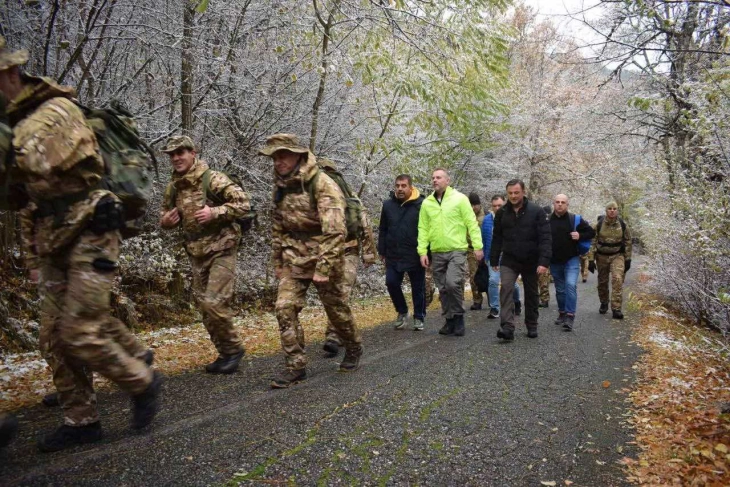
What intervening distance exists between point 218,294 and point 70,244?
76.3 inches

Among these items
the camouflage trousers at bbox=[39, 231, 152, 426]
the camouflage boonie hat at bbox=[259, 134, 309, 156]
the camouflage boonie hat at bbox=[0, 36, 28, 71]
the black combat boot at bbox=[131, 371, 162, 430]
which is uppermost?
the camouflage boonie hat at bbox=[0, 36, 28, 71]

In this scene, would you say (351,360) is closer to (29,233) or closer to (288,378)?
(288,378)

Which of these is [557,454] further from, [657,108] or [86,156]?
[657,108]

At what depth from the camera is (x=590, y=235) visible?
29.1 ft

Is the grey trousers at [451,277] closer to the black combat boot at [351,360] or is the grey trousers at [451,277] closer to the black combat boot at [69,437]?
the black combat boot at [351,360]

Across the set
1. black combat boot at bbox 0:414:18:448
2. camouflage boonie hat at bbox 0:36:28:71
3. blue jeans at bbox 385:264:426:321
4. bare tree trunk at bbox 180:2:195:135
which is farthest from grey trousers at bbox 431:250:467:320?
camouflage boonie hat at bbox 0:36:28:71

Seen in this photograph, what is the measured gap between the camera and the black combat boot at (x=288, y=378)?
14.6 feet

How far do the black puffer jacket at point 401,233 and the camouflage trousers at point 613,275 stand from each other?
15.0 ft

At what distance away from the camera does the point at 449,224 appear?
287 inches

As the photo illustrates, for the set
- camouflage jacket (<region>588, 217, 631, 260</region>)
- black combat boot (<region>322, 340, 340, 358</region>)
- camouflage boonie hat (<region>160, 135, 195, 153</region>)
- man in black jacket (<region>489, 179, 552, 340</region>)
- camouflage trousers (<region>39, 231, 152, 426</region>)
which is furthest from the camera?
camouflage jacket (<region>588, 217, 631, 260</region>)

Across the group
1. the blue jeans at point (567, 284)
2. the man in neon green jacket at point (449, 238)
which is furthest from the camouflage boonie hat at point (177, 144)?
the blue jeans at point (567, 284)

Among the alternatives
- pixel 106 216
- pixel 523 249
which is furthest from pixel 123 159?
pixel 523 249

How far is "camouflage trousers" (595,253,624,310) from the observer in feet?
31.9

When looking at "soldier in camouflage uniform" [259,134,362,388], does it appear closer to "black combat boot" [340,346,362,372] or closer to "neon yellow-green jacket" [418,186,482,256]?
"black combat boot" [340,346,362,372]
